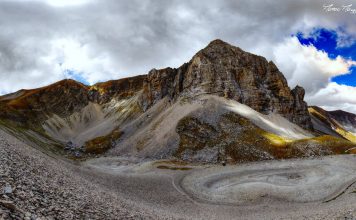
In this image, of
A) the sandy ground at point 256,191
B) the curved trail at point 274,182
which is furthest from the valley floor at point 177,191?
the curved trail at point 274,182

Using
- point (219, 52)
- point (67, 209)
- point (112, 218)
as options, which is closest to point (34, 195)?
point (67, 209)

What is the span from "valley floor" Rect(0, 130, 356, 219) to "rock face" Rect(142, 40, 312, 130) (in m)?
70.8

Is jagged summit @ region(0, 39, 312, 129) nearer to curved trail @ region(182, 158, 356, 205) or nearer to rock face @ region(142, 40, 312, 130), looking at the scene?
rock face @ region(142, 40, 312, 130)

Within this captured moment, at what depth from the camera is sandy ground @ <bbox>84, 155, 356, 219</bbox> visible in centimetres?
4697

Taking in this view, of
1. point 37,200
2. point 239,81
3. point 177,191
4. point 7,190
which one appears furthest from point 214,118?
point 7,190

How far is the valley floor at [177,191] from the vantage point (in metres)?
23.2

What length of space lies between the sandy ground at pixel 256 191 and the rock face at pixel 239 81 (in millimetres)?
76633

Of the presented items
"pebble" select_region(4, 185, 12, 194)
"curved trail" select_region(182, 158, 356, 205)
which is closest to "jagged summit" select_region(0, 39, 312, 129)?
"curved trail" select_region(182, 158, 356, 205)

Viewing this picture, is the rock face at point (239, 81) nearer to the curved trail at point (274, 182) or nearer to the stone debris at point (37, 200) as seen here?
the curved trail at point (274, 182)

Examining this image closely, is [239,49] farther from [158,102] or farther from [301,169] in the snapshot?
[301,169]

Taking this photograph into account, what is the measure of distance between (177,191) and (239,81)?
356ft

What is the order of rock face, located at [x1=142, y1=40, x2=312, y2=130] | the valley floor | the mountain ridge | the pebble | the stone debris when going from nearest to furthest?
the stone debris, the pebble, the valley floor, the mountain ridge, rock face, located at [x1=142, y1=40, x2=312, y2=130]

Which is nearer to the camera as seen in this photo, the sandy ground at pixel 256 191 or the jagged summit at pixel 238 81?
the sandy ground at pixel 256 191

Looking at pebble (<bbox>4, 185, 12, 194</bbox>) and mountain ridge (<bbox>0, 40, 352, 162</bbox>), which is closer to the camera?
pebble (<bbox>4, 185, 12, 194</bbox>)
